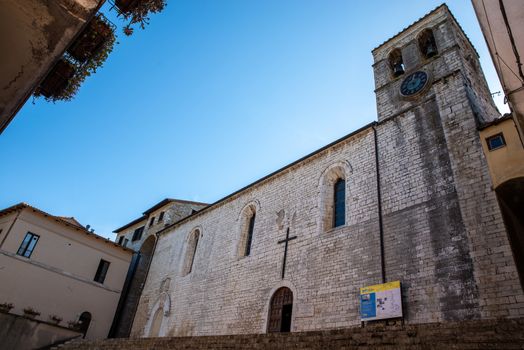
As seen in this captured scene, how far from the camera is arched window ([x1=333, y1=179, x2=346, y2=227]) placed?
476 inches

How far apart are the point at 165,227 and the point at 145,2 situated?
21089 millimetres

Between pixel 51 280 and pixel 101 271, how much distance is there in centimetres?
327

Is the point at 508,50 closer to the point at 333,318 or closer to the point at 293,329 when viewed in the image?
the point at 333,318

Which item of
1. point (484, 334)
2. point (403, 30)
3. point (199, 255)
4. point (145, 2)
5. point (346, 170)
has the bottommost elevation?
point (484, 334)

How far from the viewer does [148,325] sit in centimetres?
1795

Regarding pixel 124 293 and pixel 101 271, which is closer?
pixel 101 271

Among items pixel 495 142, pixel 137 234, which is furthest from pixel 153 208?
pixel 495 142

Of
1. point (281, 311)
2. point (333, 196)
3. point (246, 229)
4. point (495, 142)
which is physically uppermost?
point (333, 196)

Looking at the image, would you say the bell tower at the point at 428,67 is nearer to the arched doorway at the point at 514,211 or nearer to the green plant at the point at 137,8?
the arched doorway at the point at 514,211

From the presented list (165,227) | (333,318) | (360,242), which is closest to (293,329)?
(333,318)

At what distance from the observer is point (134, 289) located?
2184 cm

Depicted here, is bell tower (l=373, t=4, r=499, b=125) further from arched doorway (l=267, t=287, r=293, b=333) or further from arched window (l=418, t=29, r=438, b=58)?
arched doorway (l=267, t=287, r=293, b=333)

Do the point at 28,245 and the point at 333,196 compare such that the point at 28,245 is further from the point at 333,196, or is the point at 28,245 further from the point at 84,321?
the point at 333,196

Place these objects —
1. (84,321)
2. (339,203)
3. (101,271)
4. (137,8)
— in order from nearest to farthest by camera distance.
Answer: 1. (137,8)
2. (339,203)
3. (84,321)
4. (101,271)
